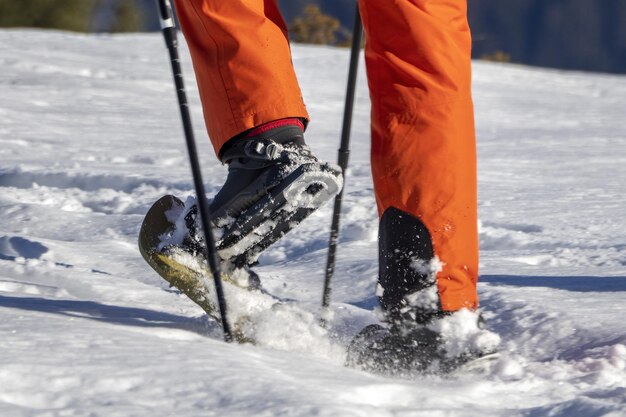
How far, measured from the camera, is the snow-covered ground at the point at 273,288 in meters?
1.24

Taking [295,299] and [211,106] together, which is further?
[295,299]

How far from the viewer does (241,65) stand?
1576 millimetres

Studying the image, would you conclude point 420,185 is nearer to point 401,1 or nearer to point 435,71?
point 435,71

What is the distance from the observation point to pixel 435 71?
1.53 metres

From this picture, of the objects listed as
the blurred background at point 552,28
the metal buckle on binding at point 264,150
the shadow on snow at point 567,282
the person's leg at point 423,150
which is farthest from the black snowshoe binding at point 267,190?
the blurred background at point 552,28

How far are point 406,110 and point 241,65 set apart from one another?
0.27 metres

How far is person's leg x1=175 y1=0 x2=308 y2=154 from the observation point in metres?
1.58

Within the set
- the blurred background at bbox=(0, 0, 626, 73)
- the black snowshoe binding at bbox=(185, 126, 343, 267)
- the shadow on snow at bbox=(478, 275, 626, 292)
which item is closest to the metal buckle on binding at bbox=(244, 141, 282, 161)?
the black snowshoe binding at bbox=(185, 126, 343, 267)

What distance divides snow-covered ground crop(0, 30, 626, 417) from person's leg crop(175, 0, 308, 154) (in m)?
0.34

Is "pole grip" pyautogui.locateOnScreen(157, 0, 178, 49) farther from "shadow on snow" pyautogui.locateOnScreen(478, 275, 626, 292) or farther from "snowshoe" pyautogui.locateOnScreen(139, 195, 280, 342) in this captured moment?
"shadow on snow" pyautogui.locateOnScreen(478, 275, 626, 292)

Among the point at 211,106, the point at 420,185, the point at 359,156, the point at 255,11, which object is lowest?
the point at 359,156

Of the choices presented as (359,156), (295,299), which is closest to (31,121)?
(359,156)

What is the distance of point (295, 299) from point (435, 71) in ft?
2.34

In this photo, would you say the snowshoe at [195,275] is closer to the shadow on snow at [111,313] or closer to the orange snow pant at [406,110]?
the shadow on snow at [111,313]
